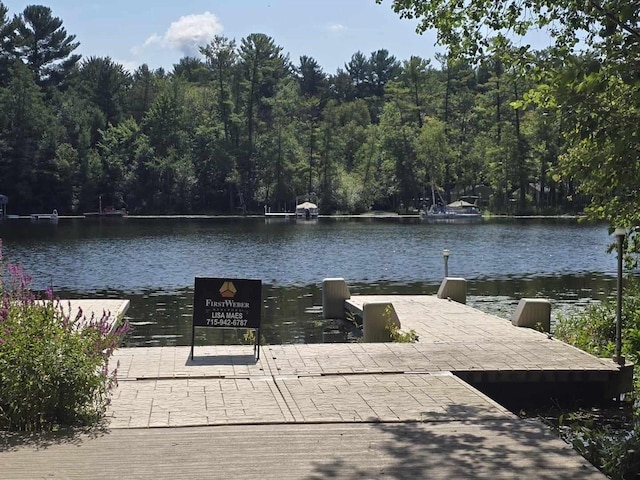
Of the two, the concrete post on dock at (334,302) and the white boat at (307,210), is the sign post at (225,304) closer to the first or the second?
the concrete post on dock at (334,302)

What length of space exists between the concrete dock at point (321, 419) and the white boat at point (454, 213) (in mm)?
67328

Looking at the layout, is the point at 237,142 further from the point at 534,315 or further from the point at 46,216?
the point at 534,315

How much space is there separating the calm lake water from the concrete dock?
5.90 metres

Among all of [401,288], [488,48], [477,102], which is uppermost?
[477,102]

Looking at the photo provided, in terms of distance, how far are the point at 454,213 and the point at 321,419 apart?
74.4 m

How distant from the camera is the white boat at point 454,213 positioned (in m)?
78.7

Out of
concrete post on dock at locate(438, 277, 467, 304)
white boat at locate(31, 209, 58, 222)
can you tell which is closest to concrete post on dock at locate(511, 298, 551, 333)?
concrete post on dock at locate(438, 277, 467, 304)

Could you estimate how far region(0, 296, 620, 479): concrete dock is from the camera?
607 cm

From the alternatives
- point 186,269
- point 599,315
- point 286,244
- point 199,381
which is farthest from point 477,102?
point 199,381

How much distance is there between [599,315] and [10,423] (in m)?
10.1

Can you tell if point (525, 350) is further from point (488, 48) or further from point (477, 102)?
point (477, 102)

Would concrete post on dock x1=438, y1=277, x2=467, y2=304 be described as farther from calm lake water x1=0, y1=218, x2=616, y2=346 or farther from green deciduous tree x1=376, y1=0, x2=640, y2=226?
green deciduous tree x1=376, y1=0, x2=640, y2=226

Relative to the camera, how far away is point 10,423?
22.8 feet

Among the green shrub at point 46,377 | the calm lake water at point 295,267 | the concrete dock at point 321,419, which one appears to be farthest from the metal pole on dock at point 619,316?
the calm lake water at point 295,267
